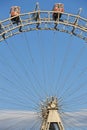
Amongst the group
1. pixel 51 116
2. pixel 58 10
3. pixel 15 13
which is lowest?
pixel 51 116

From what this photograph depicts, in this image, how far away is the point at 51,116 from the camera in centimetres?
6188

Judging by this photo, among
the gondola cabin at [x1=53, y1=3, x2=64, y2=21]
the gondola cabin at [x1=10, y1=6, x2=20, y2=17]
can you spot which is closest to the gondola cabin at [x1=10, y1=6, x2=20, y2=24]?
the gondola cabin at [x1=10, y1=6, x2=20, y2=17]

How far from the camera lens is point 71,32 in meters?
62.6

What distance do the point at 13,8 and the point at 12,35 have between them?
3.55m

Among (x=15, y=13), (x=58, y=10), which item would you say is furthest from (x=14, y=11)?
(x=58, y=10)

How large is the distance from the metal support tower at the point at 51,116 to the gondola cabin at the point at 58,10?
349 inches

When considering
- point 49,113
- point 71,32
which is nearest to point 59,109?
point 49,113

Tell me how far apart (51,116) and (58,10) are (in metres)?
11.5

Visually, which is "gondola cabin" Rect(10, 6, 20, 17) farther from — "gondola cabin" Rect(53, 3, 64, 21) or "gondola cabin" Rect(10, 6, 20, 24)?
"gondola cabin" Rect(53, 3, 64, 21)

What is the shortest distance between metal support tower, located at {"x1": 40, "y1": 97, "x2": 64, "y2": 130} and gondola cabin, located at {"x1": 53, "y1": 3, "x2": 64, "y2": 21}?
29.1 ft

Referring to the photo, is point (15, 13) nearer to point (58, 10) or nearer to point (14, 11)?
point (14, 11)

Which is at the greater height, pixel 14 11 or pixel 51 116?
pixel 14 11

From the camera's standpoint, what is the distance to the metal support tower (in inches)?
2413

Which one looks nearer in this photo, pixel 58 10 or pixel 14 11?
pixel 14 11
